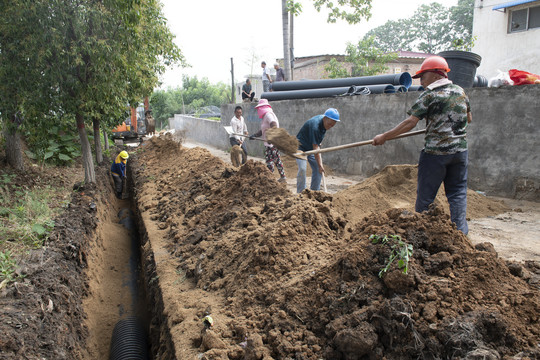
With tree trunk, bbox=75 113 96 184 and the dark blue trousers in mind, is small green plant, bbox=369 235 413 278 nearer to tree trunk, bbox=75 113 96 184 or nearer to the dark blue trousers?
the dark blue trousers

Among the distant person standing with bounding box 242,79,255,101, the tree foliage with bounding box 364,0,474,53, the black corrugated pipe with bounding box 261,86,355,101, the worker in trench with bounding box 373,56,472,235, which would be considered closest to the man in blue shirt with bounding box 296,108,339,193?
the worker in trench with bounding box 373,56,472,235

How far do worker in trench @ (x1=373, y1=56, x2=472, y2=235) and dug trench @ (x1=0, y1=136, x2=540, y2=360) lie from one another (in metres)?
0.46

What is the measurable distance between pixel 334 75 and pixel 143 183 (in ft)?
40.4

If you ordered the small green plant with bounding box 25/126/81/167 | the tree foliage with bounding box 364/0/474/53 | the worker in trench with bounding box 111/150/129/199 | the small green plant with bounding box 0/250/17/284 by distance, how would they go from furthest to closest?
the tree foliage with bounding box 364/0/474/53
the worker in trench with bounding box 111/150/129/199
the small green plant with bounding box 25/126/81/167
the small green plant with bounding box 0/250/17/284

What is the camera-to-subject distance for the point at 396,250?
242 cm

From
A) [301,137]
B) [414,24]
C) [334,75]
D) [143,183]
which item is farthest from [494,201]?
[414,24]

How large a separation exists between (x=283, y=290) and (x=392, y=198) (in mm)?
3938

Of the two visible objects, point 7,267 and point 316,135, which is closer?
point 7,267

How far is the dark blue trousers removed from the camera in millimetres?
3605

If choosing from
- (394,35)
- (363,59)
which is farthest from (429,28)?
(363,59)

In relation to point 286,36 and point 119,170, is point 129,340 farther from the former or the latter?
point 286,36

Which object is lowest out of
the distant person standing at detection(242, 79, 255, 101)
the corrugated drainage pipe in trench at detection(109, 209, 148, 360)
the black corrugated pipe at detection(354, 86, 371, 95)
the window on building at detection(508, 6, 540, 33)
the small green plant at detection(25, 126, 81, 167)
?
the corrugated drainage pipe in trench at detection(109, 209, 148, 360)

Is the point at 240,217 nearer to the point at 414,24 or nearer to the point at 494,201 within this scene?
the point at 494,201

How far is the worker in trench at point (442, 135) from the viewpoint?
354 cm
